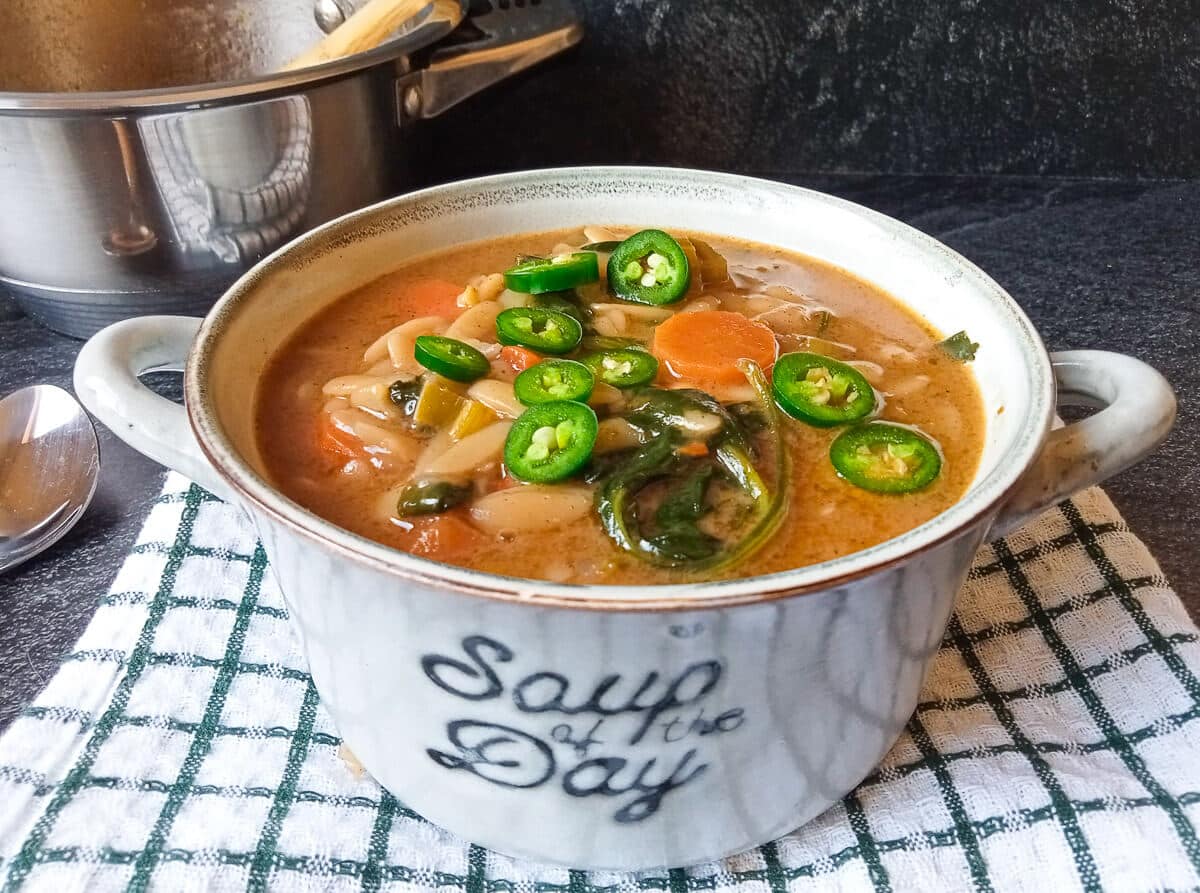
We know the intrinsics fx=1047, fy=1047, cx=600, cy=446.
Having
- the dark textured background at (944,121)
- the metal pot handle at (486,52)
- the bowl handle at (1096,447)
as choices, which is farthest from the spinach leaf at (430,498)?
the dark textured background at (944,121)

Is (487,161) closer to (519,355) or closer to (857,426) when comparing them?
(519,355)

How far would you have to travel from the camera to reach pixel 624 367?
59.0 inches

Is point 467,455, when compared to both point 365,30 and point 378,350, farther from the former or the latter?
point 365,30

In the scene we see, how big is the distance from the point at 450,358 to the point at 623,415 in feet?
0.84

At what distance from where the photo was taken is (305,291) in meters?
1.62

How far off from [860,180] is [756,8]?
61cm

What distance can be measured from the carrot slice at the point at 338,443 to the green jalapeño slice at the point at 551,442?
0.69 feet

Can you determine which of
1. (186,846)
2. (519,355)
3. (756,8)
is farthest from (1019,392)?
(756,8)

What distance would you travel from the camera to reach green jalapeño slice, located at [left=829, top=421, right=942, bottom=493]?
4.35 feet

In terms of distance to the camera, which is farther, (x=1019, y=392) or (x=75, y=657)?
(x=75, y=657)

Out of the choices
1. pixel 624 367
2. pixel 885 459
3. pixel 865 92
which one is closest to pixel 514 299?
pixel 624 367

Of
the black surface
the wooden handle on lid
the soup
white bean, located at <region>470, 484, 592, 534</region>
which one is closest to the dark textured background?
the black surface

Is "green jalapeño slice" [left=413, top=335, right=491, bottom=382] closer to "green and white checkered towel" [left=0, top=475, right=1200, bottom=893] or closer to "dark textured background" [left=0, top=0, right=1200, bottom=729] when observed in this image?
"green and white checkered towel" [left=0, top=475, right=1200, bottom=893]

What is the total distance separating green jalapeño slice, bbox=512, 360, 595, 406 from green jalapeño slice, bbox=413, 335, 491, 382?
0.24 ft
